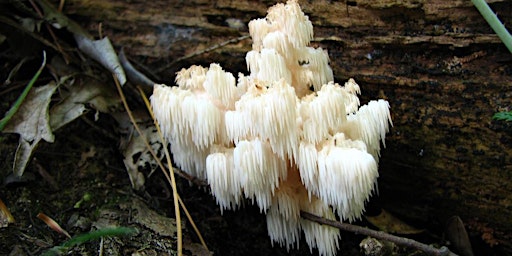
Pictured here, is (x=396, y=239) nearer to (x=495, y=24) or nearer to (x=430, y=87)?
(x=430, y=87)

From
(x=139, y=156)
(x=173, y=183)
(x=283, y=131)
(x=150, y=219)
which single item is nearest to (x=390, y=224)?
(x=283, y=131)

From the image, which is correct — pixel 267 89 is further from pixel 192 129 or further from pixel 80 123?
pixel 80 123

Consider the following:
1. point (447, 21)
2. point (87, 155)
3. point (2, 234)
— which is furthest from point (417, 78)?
point (2, 234)

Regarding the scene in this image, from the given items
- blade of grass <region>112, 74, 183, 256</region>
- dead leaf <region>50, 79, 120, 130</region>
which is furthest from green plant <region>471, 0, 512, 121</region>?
dead leaf <region>50, 79, 120, 130</region>

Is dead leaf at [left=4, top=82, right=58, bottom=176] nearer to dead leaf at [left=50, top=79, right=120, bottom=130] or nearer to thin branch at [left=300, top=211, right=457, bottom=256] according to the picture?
dead leaf at [left=50, top=79, right=120, bottom=130]

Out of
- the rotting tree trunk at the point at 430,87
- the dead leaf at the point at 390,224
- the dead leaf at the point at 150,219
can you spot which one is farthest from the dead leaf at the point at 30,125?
the dead leaf at the point at 390,224
